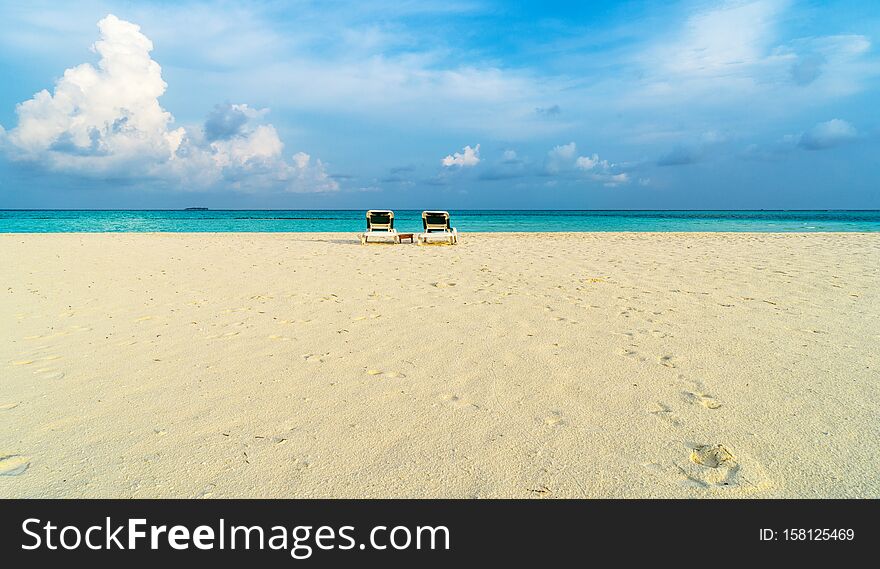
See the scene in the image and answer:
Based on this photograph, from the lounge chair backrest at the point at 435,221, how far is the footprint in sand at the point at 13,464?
14.1 metres

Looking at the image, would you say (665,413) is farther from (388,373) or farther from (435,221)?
(435,221)

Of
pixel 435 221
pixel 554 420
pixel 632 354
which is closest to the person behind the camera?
pixel 554 420

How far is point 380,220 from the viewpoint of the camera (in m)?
16.7

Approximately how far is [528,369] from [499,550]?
1867 mm

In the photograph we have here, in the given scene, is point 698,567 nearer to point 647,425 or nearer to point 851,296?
point 647,425

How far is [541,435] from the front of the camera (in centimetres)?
277

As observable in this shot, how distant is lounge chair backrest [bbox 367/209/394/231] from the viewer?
Answer: 16422mm

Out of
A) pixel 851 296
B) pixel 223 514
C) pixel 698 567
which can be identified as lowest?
pixel 698 567

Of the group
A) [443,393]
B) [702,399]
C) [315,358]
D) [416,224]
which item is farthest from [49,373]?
[416,224]

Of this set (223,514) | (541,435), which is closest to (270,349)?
A: (223,514)

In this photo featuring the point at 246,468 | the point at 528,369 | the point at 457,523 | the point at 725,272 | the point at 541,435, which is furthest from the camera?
the point at 725,272

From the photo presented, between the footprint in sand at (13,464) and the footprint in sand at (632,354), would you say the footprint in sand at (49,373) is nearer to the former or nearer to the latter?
the footprint in sand at (13,464)

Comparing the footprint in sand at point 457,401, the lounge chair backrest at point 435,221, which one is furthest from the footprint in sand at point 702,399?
the lounge chair backrest at point 435,221

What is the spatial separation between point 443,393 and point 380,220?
545 inches
